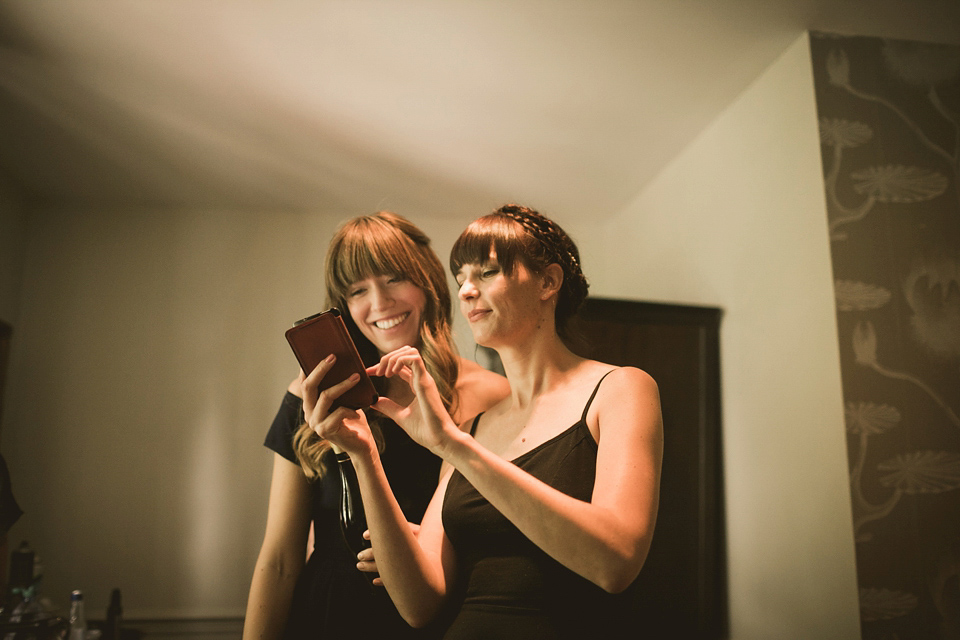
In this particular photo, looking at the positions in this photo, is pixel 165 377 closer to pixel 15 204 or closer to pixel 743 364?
pixel 15 204

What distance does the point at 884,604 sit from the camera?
1.48m

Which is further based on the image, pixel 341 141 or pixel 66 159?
pixel 66 159

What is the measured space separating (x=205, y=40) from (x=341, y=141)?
0.65 meters

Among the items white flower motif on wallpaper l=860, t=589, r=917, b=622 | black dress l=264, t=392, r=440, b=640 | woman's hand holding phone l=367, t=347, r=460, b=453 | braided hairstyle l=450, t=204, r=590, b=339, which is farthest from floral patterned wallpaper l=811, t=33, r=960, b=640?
woman's hand holding phone l=367, t=347, r=460, b=453

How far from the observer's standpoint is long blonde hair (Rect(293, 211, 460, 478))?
92 centimetres

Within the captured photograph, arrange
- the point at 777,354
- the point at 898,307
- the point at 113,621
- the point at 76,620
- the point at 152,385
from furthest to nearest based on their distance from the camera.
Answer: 1. the point at 152,385
2. the point at 113,621
3. the point at 76,620
4. the point at 777,354
5. the point at 898,307

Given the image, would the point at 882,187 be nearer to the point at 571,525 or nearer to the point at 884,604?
the point at 884,604

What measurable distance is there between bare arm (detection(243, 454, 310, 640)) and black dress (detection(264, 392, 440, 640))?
0.06 ft

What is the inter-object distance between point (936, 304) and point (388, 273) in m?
1.50

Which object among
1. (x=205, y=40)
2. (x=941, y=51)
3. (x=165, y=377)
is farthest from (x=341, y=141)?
(x=941, y=51)

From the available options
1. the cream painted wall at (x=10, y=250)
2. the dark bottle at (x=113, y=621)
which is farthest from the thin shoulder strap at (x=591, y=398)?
the cream painted wall at (x=10, y=250)

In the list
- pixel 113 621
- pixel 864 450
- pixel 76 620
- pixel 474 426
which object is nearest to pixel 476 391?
pixel 474 426

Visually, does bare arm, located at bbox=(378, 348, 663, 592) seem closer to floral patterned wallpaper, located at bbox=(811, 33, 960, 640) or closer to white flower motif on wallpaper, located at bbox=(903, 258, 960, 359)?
floral patterned wallpaper, located at bbox=(811, 33, 960, 640)

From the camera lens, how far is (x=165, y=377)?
120 inches
